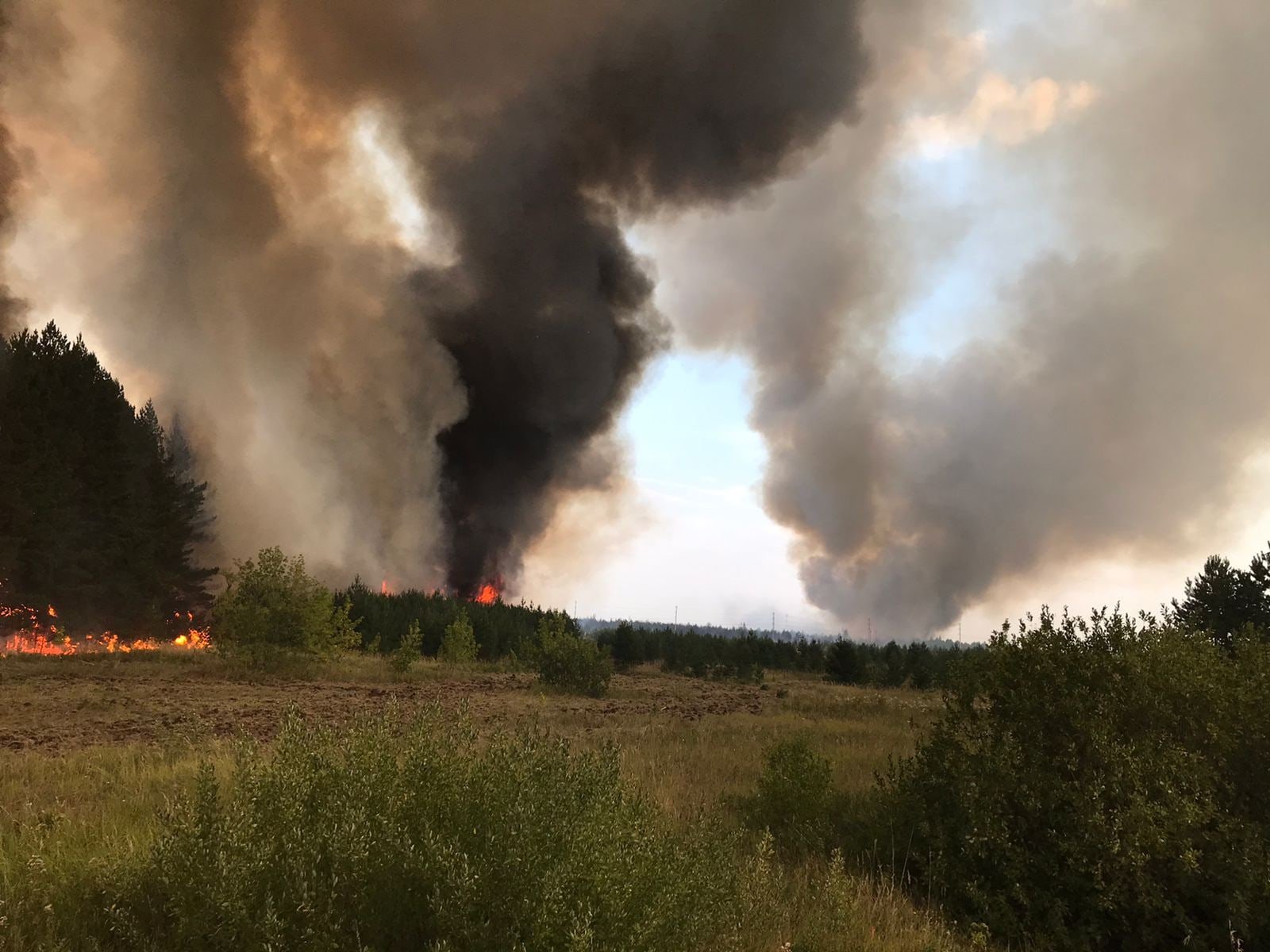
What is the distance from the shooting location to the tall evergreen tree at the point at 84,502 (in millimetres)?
35344

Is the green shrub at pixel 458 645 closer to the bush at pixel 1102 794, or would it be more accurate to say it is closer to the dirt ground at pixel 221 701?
the dirt ground at pixel 221 701

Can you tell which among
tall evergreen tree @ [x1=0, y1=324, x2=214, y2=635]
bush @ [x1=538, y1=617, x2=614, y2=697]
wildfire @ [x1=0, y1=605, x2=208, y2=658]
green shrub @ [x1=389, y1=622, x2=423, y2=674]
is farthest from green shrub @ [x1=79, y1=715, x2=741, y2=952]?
tall evergreen tree @ [x1=0, y1=324, x2=214, y2=635]

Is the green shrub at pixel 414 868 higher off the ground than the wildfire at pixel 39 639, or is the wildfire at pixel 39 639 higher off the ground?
the green shrub at pixel 414 868

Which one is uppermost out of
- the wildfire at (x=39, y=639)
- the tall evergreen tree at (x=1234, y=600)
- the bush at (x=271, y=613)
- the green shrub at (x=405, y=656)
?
the tall evergreen tree at (x=1234, y=600)

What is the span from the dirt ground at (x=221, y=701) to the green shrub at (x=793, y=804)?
4321mm

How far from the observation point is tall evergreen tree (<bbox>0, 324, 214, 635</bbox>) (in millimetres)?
35344

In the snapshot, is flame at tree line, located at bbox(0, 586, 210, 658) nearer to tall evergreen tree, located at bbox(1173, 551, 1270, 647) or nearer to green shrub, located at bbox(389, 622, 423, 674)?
green shrub, located at bbox(389, 622, 423, 674)

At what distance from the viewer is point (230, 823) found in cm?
394

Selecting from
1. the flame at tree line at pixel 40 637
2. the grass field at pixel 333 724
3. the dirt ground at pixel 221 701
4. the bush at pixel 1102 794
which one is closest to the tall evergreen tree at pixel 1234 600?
the grass field at pixel 333 724

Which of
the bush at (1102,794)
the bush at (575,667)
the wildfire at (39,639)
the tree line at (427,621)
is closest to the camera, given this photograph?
the bush at (1102,794)

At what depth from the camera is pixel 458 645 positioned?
43.0 metres

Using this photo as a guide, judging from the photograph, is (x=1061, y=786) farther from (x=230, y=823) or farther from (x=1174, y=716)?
(x=230, y=823)

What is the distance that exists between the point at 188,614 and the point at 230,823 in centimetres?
5475

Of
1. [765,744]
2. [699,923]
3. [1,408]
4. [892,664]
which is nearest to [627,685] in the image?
[765,744]
